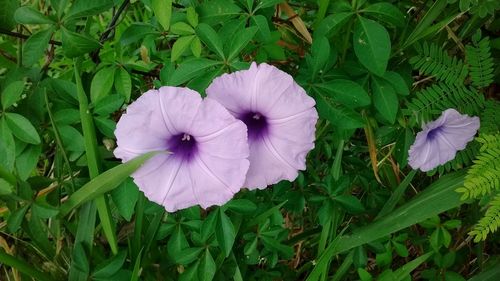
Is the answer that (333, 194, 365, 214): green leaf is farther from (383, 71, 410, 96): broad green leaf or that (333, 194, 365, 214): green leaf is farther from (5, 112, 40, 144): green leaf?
(5, 112, 40, 144): green leaf

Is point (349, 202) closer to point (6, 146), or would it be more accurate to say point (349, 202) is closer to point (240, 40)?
point (240, 40)

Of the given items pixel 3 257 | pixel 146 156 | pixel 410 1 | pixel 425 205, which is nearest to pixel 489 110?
pixel 425 205

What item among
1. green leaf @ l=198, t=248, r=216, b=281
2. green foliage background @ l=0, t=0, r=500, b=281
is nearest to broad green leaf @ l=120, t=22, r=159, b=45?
green foliage background @ l=0, t=0, r=500, b=281

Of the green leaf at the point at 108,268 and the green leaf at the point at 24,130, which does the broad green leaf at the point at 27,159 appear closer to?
the green leaf at the point at 24,130

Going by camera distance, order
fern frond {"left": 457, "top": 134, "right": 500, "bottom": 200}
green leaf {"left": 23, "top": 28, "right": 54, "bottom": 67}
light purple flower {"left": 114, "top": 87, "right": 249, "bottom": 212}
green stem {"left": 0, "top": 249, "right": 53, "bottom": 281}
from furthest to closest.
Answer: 1. green stem {"left": 0, "top": 249, "right": 53, "bottom": 281}
2. fern frond {"left": 457, "top": 134, "right": 500, "bottom": 200}
3. green leaf {"left": 23, "top": 28, "right": 54, "bottom": 67}
4. light purple flower {"left": 114, "top": 87, "right": 249, "bottom": 212}

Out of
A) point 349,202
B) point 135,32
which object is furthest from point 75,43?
point 349,202

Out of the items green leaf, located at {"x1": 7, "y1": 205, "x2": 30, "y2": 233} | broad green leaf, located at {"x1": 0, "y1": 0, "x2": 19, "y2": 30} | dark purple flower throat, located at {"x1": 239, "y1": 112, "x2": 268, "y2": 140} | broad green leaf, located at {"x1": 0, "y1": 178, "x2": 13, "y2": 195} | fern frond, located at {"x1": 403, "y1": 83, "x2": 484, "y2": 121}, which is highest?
broad green leaf, located at {"x1": 0, "y1": 0, "x2": 19, "y2": 30}
